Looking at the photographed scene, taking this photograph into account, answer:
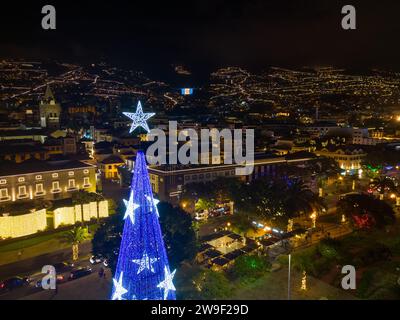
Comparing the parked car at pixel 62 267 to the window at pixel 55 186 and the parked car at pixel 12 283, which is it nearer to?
the parked car at pixel 12 283

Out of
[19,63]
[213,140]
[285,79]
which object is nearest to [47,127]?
[213,140]

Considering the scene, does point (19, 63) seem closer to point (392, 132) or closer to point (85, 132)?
point (85, 132)

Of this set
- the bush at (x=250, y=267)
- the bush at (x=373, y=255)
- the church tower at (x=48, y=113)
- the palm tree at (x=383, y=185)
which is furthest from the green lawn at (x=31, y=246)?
the church tower at (x=48, y=113)

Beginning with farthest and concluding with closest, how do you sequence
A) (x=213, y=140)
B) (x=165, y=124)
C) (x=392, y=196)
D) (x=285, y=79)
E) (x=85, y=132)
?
(x=285, y=79)
(x=165, y=124)
(x=85, y=132)
(x=213, y=140)
(x=392, y=196)

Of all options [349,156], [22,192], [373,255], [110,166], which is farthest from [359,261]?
[110,166]

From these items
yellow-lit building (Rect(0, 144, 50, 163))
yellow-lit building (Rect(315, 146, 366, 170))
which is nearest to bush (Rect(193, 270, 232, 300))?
yellow-lit building (Rect(0, 144, 50, 163))

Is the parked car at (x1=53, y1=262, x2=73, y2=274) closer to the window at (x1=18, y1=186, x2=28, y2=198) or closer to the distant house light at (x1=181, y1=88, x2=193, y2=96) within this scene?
the window at (x1=18, y1=186, x2=28, y2=198)
